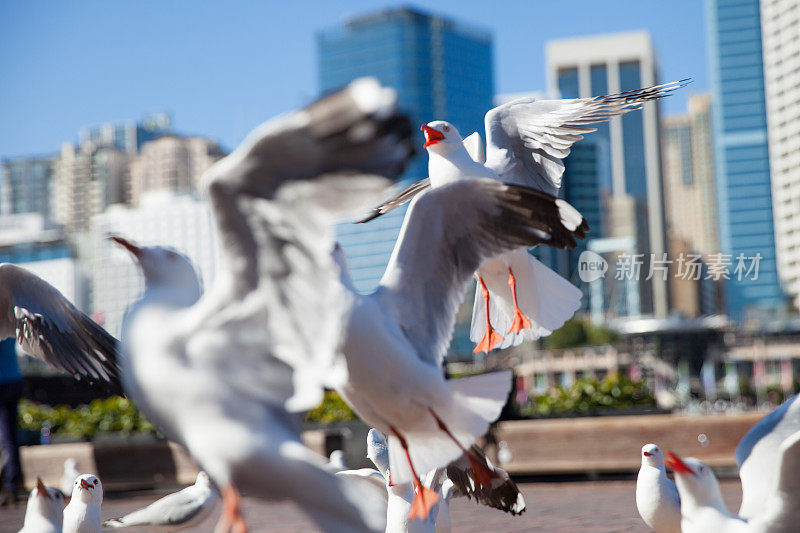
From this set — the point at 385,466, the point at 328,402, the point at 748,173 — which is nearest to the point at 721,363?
the point at 748,173

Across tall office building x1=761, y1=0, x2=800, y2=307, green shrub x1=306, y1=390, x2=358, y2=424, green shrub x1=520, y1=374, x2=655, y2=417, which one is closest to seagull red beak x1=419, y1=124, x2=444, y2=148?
green shrub x1=306, y1=390, x2=358, y2=424

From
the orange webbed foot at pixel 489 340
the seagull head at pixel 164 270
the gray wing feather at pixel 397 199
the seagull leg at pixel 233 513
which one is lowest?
the seagull leg at pixel 233 513

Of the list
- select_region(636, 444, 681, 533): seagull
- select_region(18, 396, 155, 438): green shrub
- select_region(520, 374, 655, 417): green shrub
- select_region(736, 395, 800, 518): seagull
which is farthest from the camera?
select_region(18, 396, 155, 438): green shrub

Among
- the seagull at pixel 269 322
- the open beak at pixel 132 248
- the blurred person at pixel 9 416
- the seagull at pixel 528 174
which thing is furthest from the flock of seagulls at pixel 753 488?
the blurred person at pixel 9 416

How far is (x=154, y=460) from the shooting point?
45.9 ft

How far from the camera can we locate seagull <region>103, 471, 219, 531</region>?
598cm

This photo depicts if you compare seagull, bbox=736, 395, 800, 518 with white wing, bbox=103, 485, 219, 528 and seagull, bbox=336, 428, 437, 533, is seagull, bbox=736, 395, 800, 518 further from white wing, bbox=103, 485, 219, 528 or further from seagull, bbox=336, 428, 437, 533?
white wing, bbox=103, 485, 219, 528

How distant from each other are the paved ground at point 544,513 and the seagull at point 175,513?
0.86 m

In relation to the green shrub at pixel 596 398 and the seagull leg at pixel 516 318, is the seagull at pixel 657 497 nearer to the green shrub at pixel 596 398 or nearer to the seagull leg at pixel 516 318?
the seagull leg at pixel 516 318

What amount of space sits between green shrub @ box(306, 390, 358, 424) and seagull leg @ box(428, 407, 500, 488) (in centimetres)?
857

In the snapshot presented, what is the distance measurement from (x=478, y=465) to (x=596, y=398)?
991 cm

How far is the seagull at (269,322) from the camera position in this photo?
3.64 metres

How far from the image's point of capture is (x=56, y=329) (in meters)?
5.40

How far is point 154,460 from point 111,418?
1.88m
